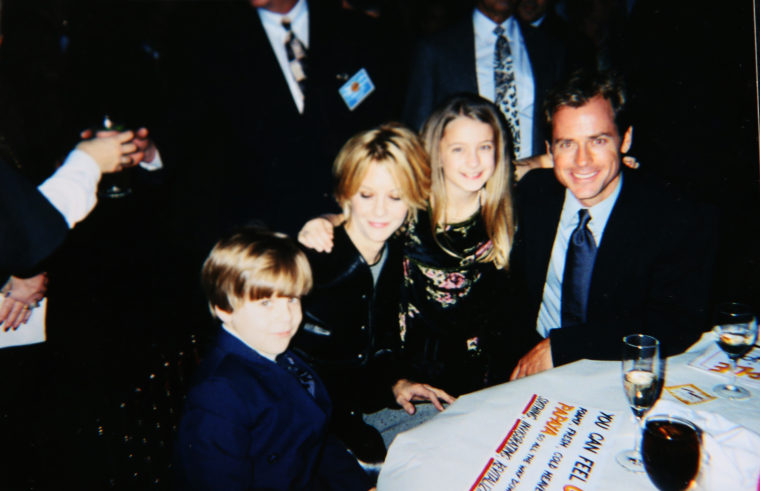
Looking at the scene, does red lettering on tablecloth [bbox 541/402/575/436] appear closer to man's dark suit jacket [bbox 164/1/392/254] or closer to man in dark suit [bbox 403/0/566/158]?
man's dark suit jacket [bbox 164/1/392/254]

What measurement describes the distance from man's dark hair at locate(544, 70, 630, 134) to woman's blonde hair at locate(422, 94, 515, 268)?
0.93 feet

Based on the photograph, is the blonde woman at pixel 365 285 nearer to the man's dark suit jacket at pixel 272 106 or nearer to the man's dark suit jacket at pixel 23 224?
the man's dark suit jacket at pixel 272 106

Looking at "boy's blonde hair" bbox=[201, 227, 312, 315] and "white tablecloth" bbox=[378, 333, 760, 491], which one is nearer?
"white tablecloth" bbox=[378, 333, 760, 491]

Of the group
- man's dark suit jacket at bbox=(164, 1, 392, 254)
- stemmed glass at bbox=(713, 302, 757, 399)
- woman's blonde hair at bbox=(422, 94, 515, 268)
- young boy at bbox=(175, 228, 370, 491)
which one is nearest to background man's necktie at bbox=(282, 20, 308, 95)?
man's dark suit jacket at bbox=(164, 1, 392, 254)

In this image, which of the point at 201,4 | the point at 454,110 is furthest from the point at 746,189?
the point at 201,4

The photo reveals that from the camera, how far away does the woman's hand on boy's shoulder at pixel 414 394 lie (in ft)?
5.62

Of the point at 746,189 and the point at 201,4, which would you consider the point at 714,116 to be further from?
the point at 201,4

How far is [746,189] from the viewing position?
2334 mm

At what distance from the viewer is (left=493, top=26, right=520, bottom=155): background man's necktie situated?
2.78m

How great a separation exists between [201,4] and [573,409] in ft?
7.91

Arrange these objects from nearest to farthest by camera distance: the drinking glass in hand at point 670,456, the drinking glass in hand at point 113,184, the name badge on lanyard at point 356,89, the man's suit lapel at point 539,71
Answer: the drinking glass in hand at point 670,456
the drinking glass in hand at point 113,184
the name badge on lanyard at point 356,89
the man's suit lapel at point 539,71

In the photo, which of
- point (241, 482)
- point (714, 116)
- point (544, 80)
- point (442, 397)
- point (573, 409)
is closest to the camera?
point (573, 409)

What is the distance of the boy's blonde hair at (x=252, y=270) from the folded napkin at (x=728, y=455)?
113cm

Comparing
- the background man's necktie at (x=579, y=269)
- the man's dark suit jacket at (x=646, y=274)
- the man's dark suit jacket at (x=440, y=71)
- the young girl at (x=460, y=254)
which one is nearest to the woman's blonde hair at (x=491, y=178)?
the young girl at (x=460, y=254)
